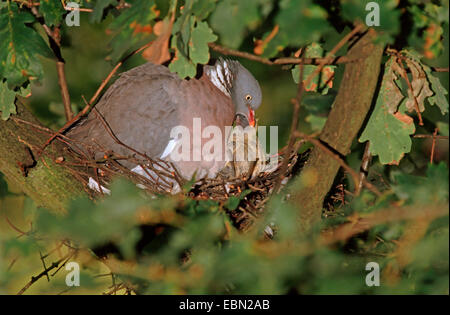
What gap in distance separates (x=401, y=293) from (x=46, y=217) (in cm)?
96

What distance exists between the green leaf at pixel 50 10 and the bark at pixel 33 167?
485 mm

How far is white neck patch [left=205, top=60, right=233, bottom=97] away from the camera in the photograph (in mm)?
3346

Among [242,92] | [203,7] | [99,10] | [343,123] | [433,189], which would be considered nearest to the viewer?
[433,189]

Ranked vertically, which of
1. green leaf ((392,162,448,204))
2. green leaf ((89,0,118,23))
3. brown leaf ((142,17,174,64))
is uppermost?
green leaf ((89,0,118,23))

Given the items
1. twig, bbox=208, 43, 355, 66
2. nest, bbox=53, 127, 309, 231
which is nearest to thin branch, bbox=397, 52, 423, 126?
twig, bbox=208, 43, 355, 66

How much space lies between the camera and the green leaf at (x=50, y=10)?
257 centimetres

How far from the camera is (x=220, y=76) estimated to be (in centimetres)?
337

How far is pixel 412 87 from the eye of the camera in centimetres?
247

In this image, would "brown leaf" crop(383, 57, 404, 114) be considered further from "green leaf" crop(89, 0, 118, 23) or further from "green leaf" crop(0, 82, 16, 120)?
"green leaf" crop(0, 82, 16, 120)

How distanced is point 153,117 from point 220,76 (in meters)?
0.53

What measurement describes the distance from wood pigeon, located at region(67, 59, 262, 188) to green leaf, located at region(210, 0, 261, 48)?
1.44 meters

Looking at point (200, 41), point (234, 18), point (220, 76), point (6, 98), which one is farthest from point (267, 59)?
point (6, 98)

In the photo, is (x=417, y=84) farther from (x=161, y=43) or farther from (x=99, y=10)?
(x=99, y=10)

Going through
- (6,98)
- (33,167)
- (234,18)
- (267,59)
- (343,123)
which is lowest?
(33,167)
